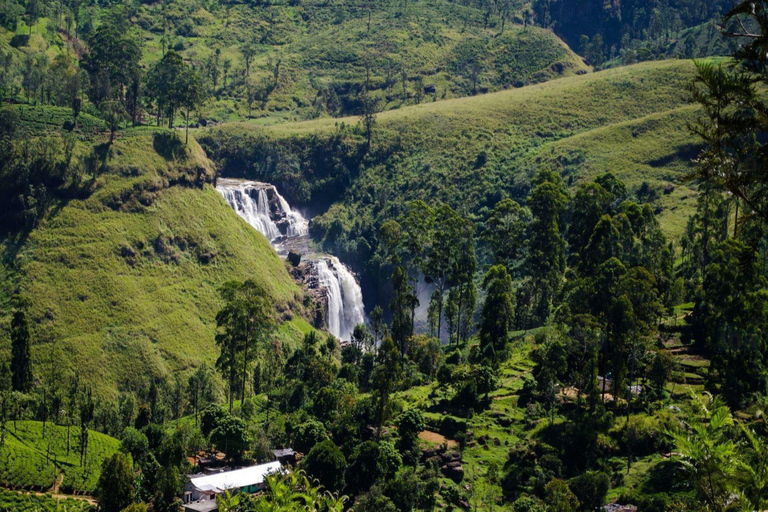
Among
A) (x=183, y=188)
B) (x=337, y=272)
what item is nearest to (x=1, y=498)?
(x=183, y=188)

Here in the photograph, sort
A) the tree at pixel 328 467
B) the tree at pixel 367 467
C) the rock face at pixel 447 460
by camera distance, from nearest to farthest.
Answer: the tree at pixel 328 467, the tree at pixel 367 467, the rock face at pixel 447 460

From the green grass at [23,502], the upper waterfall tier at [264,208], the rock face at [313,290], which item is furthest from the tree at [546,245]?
the upper waterfall tier at [264,208]

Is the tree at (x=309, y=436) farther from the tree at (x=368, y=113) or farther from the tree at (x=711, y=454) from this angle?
the tree at (x=368, y=113)

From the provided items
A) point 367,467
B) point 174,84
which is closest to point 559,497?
point 367,467

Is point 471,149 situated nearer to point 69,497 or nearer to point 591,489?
point 591,489

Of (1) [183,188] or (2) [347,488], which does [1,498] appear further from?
(1) [183,188]

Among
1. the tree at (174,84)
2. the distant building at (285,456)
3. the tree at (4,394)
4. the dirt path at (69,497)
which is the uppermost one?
the tree at (174,84)

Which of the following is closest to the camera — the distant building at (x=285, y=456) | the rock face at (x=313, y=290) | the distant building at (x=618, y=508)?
the distant building at (x=618, y=508)
